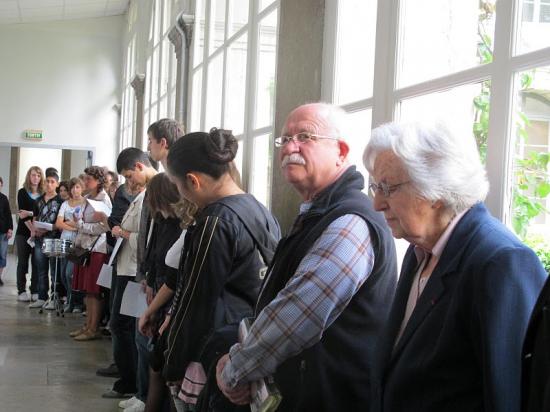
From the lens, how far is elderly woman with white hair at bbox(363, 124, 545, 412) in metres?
1.37

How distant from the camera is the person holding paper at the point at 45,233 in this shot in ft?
29.1

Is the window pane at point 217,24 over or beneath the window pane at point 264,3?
over

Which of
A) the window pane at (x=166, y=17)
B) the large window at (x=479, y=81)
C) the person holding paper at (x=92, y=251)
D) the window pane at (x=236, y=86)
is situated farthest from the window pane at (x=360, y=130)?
the window pane at (x=166, y=17)

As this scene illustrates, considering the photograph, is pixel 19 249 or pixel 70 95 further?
pixel 70 95

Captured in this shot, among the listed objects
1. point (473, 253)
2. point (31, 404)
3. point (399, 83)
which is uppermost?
point (399, 83)

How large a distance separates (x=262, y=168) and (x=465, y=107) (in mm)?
2370

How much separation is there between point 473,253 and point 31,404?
13.9 feet

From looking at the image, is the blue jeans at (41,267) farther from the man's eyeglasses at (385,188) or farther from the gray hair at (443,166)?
the gray hair at (443,166)

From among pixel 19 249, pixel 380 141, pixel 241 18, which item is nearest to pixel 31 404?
pixel 241 18

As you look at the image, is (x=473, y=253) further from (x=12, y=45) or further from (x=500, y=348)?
(x=12, y=45)

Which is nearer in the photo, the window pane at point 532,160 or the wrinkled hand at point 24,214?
the window pane at point 532,160

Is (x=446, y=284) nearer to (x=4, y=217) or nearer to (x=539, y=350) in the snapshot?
(x=539, y=350)

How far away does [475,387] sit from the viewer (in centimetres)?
144

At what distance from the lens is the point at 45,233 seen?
9172 millimetres
